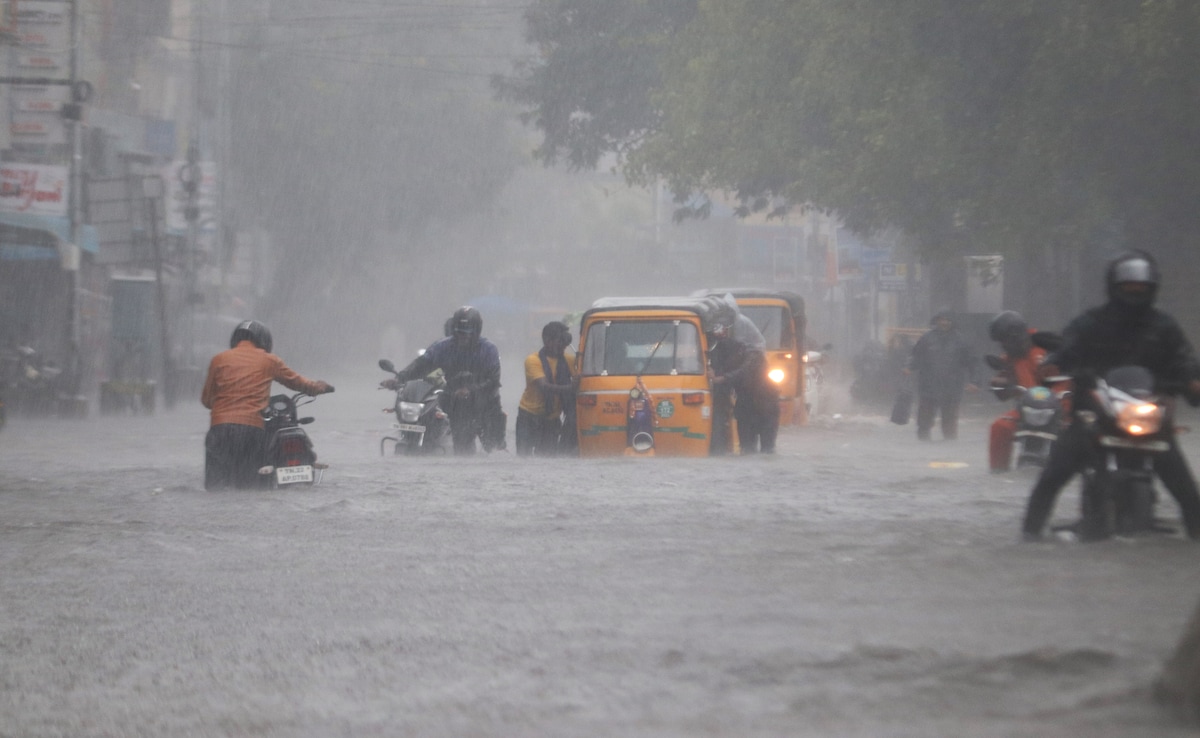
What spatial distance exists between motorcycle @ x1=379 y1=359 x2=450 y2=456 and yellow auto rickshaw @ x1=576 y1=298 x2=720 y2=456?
1649mm

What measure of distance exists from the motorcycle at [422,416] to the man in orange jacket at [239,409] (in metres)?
3.23

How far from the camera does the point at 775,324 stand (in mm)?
22812

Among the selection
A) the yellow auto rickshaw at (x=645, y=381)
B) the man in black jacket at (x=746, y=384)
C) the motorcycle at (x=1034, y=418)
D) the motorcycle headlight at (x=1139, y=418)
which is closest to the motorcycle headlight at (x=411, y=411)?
the yellow auto rickshaw at (x=645, y=381)

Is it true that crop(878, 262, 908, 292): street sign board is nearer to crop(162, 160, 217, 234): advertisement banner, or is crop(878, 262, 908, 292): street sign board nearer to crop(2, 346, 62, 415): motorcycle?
crop(162, 160, 217, 234): advertisement banner

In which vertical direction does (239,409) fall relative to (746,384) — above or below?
below

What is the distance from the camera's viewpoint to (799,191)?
2791 cm

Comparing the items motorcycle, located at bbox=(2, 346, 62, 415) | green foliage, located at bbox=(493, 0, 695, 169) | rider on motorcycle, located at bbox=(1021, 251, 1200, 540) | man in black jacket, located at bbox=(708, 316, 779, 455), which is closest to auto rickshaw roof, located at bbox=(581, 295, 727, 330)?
man in black jacket, located at bbox=(708, 316, 779, 455)

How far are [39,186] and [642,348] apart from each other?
15314 mm

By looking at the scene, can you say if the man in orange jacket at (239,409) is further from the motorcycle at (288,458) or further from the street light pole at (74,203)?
the street light pole at (74,203)

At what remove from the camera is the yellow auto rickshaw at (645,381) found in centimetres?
1608

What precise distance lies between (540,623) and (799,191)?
22.2 meters

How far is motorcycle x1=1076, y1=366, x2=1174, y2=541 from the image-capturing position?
754 cm

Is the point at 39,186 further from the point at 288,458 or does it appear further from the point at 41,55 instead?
the point at 288,458

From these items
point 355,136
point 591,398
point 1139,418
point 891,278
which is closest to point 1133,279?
point 1139,418
